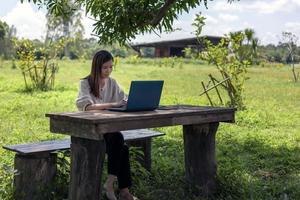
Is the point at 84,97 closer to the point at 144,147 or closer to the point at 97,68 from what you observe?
the point at 97,68

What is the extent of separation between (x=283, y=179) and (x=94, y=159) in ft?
7.96

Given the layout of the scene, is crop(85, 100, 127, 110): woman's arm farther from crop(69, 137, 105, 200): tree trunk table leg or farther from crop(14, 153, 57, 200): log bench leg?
crop(14, 153, 57, 200): log bench leg

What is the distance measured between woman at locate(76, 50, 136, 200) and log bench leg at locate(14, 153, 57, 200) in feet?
1.61

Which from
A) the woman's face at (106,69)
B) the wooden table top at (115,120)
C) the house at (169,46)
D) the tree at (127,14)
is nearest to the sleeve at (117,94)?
the woman's face at (106,69)

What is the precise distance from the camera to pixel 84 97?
14.7 feet

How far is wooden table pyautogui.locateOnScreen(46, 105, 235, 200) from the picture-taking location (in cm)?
375

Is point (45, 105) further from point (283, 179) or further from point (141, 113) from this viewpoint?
point (141, 113)

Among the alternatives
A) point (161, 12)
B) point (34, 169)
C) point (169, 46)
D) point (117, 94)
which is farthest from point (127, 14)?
point (169, 46)

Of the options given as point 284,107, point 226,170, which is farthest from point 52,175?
point 284,107

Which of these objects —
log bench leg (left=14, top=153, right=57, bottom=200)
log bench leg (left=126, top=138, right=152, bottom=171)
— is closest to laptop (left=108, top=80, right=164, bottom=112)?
log bench leg (left=14, top=153, right=57, bottom=200)

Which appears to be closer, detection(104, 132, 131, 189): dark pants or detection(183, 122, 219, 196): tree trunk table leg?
A: detection(104, 132, 131, 189): dark pants

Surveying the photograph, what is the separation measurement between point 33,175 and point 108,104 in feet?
2.79

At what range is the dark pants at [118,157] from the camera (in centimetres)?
441

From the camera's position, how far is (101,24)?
6523 millimetres
